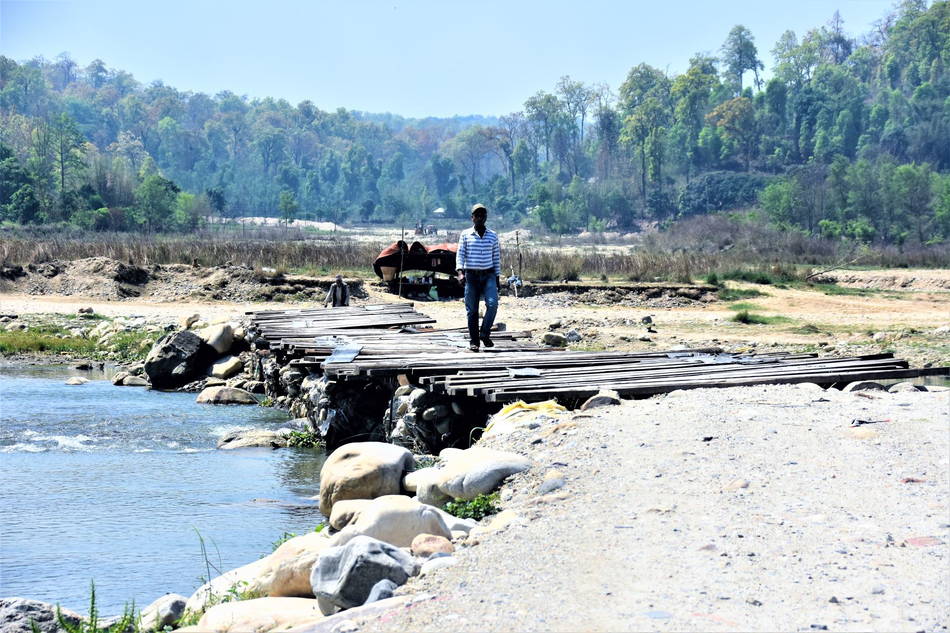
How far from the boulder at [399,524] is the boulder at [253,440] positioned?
6595 mm

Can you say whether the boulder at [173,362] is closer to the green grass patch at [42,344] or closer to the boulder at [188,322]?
the boulder at [188,322]

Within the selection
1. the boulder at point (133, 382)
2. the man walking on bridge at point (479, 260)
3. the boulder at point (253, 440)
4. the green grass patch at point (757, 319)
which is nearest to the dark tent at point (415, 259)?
the green grass patch at point (757, 319)

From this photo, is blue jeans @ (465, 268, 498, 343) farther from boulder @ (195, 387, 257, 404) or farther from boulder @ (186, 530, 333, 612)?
boulder @ (195, 387, 257, 404)

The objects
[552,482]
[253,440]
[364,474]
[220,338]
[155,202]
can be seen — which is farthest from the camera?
[155,202]

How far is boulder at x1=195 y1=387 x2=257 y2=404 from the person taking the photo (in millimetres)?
16422

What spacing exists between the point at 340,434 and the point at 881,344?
9879 mm

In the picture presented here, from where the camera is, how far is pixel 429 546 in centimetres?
529

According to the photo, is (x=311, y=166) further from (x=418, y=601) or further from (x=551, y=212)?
(x=418, y=601)

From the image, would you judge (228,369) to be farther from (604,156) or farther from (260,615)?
(604,156)

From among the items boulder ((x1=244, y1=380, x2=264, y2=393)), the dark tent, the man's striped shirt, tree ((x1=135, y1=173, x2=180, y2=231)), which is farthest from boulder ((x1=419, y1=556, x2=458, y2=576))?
tree ((x1=135, y1=173, x2=180, y2=231))

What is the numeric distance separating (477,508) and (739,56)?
115 meters

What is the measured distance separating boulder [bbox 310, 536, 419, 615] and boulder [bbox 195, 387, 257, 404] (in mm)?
11801

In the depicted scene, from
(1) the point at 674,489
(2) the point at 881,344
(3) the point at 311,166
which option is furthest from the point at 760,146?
(1) the point at 674,489

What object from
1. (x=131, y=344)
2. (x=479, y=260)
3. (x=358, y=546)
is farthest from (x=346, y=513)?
(x=131, y=344)
